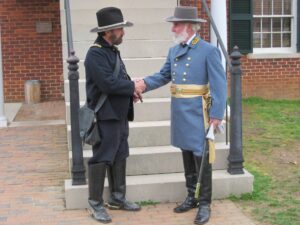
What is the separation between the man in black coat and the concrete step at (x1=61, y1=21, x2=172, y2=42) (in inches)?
104

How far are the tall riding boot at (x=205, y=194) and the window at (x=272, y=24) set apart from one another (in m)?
6.89

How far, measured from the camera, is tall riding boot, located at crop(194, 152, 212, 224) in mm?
5070

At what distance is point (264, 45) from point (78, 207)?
24.0 ft

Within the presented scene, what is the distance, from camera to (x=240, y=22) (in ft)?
36.4

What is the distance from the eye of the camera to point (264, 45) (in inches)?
460

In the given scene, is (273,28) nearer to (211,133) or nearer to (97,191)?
(211,133)

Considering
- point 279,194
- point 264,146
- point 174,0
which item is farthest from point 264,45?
point 279,194

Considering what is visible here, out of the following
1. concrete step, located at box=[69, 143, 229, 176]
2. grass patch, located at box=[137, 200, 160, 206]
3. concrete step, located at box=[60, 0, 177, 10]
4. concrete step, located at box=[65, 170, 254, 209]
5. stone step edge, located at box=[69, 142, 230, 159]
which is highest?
concrete step, located at box=[60, 0, 177, 10]

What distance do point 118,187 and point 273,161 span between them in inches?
94.5

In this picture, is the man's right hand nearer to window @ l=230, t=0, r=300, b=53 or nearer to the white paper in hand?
the white paper in hand

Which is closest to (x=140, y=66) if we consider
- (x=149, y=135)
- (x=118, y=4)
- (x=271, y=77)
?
(x=149, y=135)

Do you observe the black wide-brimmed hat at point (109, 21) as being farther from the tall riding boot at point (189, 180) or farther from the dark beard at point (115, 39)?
the tall riding boot at point (189, 180)

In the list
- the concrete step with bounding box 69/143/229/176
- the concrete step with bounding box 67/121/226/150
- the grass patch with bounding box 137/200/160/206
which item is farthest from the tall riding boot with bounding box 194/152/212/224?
the concrete step with bounding box 67/121/226/150

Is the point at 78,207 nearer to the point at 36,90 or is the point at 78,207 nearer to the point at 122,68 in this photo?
the point at 122,68
